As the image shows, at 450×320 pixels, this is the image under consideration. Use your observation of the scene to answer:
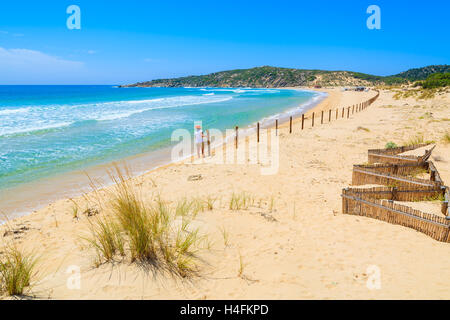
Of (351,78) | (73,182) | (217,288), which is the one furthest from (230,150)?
(351,78)

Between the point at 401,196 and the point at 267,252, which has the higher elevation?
the point at 401,196

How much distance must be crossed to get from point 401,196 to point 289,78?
157 metres

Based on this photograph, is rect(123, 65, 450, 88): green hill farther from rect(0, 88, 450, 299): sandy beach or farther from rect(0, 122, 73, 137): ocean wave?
rect(0, 88, 450, 299): sandy beach

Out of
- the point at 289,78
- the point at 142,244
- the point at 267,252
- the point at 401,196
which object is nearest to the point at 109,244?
the point at 142,244

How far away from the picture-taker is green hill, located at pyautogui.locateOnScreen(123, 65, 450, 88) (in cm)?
13100

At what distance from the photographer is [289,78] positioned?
152375mm

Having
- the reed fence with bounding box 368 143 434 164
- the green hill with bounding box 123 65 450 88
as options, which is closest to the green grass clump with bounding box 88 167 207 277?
the reed fence with bounding box 368 143 434 164

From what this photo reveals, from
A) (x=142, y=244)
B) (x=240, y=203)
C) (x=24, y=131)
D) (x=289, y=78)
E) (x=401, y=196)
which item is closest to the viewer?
(x=142, y=244)

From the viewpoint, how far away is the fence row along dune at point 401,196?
4.82 m

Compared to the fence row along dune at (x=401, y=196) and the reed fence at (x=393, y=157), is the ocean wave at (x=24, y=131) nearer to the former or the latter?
the fence row along dune at (x=401, y=196)

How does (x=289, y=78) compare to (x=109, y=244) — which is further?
(x=289, y=78)

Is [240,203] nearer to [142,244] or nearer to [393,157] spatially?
[142,244]

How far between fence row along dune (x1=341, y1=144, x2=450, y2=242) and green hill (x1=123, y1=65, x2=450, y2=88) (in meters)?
125
